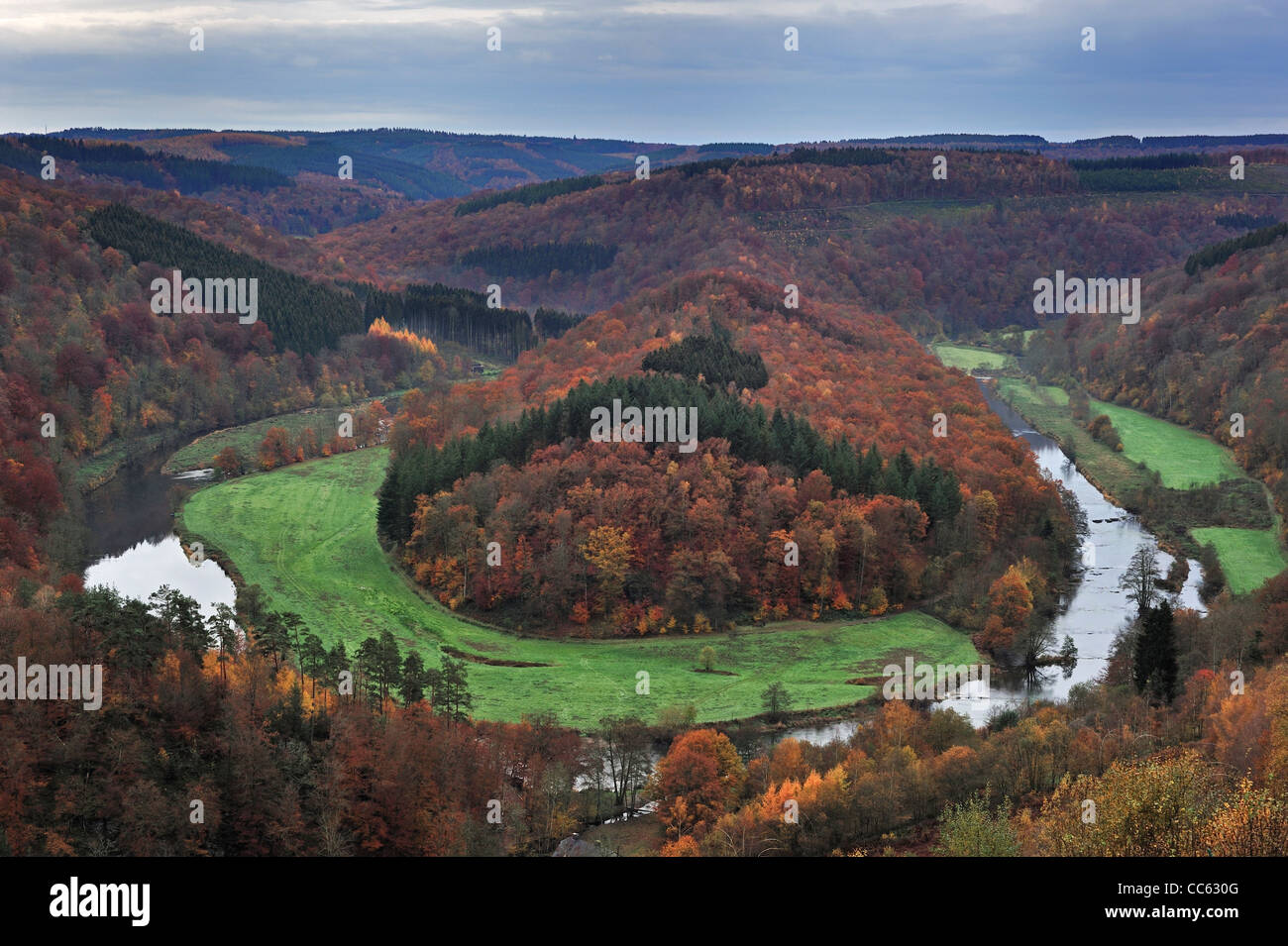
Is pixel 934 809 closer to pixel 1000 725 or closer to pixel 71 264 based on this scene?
pixel 1000 725

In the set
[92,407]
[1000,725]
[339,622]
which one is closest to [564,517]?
[339,622]

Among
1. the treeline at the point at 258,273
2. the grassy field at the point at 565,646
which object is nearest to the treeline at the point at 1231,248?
the grassy field at the point at 565,646

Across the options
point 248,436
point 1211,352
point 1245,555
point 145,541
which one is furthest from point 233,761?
point 1211,352

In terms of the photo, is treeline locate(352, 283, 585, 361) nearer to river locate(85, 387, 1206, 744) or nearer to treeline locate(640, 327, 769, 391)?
river locate(85, 387, 1206, 744)

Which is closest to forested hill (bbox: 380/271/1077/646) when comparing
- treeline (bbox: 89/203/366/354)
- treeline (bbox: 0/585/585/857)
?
treeline (bbox: 0/585/585/857)

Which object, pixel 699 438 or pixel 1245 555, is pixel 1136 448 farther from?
pixel 699 438
